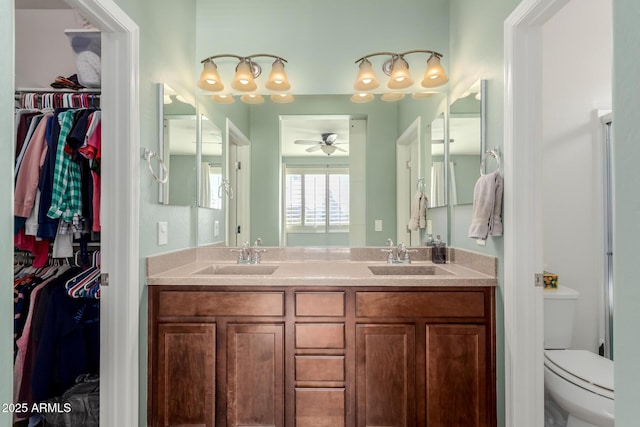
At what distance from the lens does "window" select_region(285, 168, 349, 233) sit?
2258mm

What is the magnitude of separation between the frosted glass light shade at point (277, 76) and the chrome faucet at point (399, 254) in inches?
52.1

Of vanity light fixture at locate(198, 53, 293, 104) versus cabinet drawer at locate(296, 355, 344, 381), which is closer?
cabinet drawer at locate(296, 355, 344, 381)

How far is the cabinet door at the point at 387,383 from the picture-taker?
158 cm

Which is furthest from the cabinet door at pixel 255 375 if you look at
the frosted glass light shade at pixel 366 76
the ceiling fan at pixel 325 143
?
the frosted glass light shade at pixel 366 76

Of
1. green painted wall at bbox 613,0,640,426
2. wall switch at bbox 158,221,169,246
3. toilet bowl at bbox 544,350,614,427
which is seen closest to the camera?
green painted wall at bbox 613,0,640,426

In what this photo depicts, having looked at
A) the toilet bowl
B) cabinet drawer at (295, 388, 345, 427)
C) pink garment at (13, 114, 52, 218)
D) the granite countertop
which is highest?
pink garment at (13, 114, 52, 218)

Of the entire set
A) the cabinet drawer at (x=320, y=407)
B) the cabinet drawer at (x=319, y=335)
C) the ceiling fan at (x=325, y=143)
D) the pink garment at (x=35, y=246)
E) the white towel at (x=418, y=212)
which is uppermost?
the ceiling fan at (x=325, y=143)

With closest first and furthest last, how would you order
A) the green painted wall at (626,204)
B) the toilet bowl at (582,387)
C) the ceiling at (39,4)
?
the green painted wall at (626,204)
the toilet bowl at (582,387)
the ceiling at (39,4)

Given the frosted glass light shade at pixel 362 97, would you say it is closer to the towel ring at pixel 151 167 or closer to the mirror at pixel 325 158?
the mirror at pixel 325 158

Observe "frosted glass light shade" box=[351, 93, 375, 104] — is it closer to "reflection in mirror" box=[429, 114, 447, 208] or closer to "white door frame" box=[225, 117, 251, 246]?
"reflection in mirror" box=[429, 114, 447, 208]

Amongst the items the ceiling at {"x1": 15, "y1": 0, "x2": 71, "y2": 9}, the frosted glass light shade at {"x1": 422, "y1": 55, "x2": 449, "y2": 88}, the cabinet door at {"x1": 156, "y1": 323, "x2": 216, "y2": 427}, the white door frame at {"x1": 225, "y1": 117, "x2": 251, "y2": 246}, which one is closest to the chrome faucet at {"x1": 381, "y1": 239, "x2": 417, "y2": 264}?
the white door frame at {"x1": 225, "y1": 117, "x2": 251, "y2": 246}

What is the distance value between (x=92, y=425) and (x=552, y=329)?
2542mm

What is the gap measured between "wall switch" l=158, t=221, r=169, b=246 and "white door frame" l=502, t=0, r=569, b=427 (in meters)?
1.77

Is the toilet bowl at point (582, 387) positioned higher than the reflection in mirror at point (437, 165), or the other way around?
the reflection in mirror at point (437, 165)
